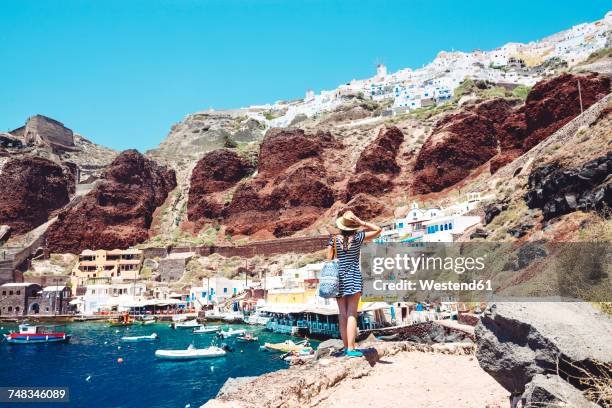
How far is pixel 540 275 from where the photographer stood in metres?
22.9

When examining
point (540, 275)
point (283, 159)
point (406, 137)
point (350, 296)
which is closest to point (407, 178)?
point (406, 137)

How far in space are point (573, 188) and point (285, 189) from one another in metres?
48.4

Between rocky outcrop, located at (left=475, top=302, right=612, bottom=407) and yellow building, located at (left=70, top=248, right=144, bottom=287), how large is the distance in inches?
2673

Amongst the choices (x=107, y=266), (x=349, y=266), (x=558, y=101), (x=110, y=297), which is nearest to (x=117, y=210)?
(x=107, y=266)

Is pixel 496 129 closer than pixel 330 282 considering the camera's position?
No

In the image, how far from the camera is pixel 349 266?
7.68 m

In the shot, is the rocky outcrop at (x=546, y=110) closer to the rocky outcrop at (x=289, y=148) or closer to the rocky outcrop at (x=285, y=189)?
the rocky outcrop at (x=285, y=189)

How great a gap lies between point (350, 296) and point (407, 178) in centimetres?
6321

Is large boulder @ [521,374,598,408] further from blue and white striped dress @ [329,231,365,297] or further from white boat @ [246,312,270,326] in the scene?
white boat @ [246,312,270,326]

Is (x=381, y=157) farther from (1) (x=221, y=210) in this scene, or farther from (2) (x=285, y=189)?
(1) (x=221, y=210)

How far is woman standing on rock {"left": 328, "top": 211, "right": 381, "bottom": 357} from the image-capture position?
7.57 metres

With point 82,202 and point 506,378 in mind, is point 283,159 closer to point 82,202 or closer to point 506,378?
point 82,202

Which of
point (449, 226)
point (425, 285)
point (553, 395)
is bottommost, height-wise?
point (553, 395)

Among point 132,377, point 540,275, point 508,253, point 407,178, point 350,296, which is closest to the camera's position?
point 350,296
